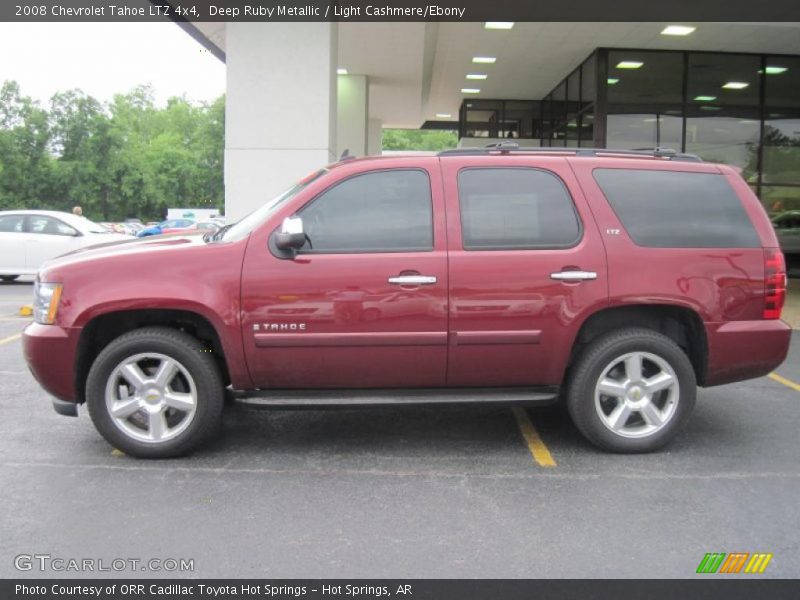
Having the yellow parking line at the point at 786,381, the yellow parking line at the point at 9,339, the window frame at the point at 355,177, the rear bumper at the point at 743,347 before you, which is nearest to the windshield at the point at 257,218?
the window frame at the point at 355,177

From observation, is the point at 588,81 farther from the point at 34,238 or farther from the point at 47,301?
the point at 47,301

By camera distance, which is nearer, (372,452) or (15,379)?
(372,452)

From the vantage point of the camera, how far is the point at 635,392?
15.1ft

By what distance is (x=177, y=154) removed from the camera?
287ft

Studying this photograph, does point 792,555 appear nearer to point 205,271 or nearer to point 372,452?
point 372,452

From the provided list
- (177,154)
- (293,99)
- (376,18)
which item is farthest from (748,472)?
(177,154)

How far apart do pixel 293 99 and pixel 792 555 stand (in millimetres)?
9587

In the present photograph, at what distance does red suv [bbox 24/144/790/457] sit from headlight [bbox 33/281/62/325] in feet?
0.05

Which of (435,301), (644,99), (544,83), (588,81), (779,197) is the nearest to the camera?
(435,301)

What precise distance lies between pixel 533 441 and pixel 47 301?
334cm

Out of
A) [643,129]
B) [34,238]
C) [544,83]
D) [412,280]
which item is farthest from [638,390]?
[544,83]

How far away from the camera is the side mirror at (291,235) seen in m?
4.29

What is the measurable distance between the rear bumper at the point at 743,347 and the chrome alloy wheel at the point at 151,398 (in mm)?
3364

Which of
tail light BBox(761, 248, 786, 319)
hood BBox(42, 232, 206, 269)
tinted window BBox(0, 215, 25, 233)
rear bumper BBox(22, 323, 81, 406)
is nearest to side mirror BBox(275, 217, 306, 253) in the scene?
hood BBox(42, 232, 206, 269)
